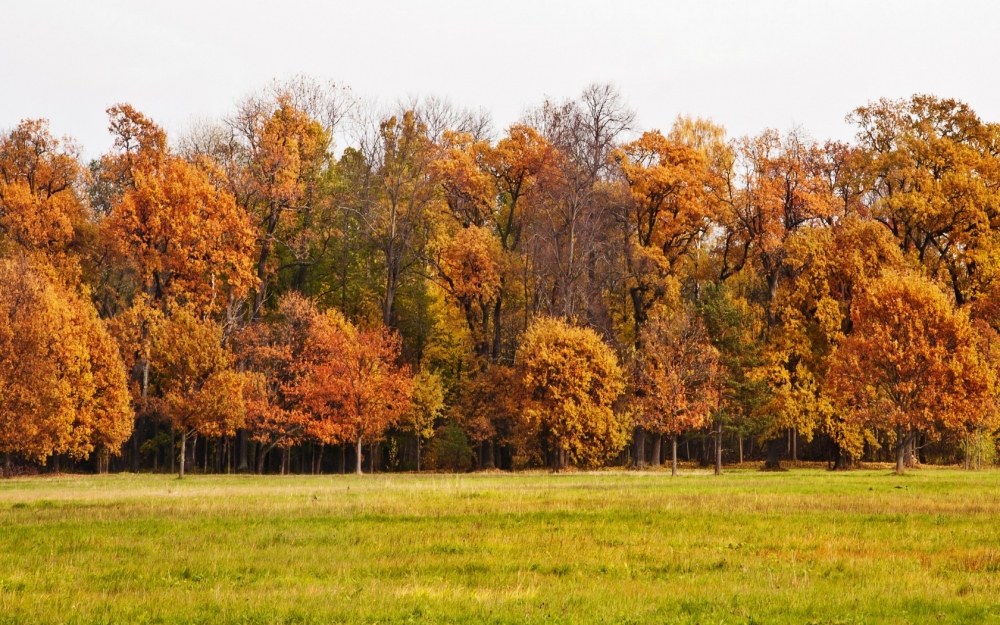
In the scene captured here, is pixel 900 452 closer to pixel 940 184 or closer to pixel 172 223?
pixel 940 184

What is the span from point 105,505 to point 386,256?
138ft

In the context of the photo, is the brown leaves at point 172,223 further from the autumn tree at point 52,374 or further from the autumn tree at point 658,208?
the autumn tree at point 658,208

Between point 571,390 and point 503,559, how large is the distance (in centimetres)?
4139

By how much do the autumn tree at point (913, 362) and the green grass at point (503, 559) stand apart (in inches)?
903

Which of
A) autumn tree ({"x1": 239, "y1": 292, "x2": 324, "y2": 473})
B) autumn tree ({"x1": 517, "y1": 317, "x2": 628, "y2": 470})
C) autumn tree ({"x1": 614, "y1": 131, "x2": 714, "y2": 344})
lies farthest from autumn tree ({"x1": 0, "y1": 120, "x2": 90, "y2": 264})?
autumn tree ({"x1": 614, "y1": 131, "x2": 714, "y2": 344})

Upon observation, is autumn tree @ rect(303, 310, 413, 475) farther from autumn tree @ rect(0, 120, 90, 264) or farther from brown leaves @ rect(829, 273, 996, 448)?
brown leaves @ rect(829, 273, 996, 448)

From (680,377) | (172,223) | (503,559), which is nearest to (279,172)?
(172,223)

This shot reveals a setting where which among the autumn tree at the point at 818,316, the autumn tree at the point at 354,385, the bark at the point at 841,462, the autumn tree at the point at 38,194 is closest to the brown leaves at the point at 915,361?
the autumn tree at the point at 818,316

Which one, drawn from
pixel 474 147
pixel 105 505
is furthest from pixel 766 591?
pixel 474 147

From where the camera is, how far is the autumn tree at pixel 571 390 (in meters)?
59.1

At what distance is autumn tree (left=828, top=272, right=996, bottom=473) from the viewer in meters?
51.1

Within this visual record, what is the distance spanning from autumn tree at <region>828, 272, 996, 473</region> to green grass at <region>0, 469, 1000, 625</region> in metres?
22.9

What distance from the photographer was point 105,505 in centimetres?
2820

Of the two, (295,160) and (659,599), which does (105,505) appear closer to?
(659,599)
